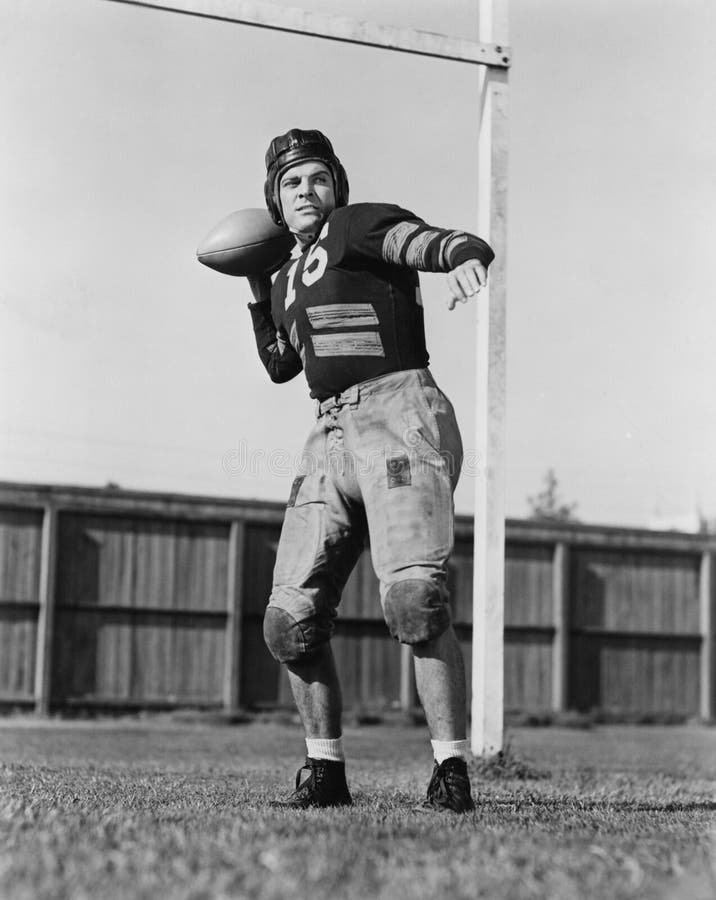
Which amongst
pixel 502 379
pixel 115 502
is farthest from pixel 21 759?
pixel 115 502

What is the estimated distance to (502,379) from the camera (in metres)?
5.46

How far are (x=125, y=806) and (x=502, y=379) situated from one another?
260 centimetres

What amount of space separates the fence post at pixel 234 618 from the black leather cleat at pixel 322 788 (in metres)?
9.99

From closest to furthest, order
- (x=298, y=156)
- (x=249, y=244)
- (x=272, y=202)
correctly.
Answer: (x=298, y=156) → (x=272, y=202) → (x=249, y=244)

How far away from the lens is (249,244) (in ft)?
14.6

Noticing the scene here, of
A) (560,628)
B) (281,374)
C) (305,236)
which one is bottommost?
(560,628)

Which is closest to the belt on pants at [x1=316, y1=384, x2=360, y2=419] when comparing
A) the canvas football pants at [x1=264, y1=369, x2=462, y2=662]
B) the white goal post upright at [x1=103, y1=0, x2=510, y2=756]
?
the canvas football pants at [x1=264, y1=369, x2=462, y2=662]

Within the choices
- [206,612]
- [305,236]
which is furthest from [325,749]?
[206,612]

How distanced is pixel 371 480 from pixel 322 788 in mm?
894

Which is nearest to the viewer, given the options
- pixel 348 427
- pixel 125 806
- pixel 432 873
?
pixel 432 873

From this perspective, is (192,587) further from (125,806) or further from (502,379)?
(125,806)

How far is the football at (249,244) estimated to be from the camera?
4.45 metres

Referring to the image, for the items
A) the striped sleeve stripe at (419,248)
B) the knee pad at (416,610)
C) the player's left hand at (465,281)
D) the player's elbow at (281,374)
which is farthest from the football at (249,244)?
the knee pad at (416,610)

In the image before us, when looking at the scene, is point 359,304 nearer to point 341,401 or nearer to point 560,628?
point 341,401
